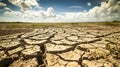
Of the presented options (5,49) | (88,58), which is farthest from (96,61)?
(5,49)

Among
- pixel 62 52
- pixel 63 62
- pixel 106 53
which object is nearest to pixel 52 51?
pixel 62 52

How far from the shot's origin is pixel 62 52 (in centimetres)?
246

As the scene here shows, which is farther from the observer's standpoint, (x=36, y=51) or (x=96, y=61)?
(x=36, y=51)

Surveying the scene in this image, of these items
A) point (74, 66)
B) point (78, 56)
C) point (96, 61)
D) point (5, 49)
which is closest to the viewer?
point (74, 66)

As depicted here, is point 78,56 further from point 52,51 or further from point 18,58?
point 18,58

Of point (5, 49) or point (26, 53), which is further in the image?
point (5, 49)

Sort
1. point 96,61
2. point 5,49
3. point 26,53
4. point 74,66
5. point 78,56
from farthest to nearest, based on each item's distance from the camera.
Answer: point 5,49 < point 26,53 < point 78,56 < point 96,61 < point 74,66

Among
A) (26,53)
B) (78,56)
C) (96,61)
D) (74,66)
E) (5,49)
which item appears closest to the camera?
(74,66)

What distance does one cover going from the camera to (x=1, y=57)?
2.24 m

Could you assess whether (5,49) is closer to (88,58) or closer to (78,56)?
(78,56)

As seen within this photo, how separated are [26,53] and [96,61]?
1.55 meters

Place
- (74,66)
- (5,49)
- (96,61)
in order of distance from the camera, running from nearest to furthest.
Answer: (74,66)
(96,61)
(5,49)

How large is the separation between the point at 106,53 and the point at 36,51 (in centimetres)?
161

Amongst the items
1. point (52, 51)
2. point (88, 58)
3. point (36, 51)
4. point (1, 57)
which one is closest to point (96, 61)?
point (88, 58)
